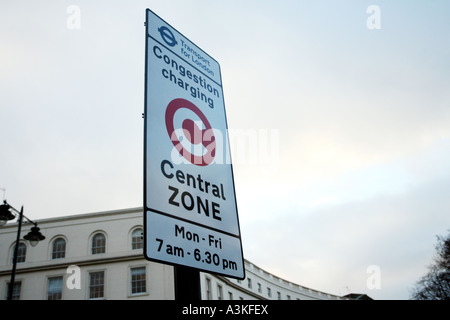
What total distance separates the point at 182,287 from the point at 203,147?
100 cm

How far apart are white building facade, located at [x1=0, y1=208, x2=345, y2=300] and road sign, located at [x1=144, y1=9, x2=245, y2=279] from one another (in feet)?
108

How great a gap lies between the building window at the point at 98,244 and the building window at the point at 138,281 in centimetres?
399

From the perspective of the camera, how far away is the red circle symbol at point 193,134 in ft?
8.71

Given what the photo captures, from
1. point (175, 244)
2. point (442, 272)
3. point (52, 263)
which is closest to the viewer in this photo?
point (175, 244)

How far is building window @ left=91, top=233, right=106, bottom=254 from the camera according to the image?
1479 inches

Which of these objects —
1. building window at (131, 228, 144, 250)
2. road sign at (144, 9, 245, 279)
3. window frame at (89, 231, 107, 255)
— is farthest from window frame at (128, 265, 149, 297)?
road sign at (144, 9, 245, 279)

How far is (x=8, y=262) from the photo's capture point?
38.6 m

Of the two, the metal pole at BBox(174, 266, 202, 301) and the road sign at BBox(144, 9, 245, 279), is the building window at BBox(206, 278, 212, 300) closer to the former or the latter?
the road sign at BBox(144, 9, 245, 279)

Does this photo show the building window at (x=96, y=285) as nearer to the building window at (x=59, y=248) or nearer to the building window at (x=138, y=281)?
the building window at (x=138, y=281)

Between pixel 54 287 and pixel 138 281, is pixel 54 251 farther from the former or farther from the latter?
pixel 138 281

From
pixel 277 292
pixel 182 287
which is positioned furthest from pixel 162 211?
pixel 277 292

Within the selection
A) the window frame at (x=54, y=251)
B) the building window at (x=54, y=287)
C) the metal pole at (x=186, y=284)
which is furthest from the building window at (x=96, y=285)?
the metal pole at (x=186, y=284)

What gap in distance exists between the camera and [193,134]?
2.82 meters
